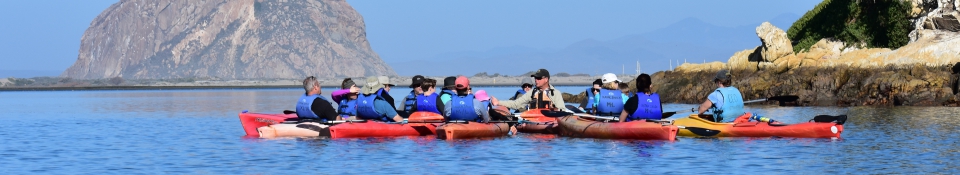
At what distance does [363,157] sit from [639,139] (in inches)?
247

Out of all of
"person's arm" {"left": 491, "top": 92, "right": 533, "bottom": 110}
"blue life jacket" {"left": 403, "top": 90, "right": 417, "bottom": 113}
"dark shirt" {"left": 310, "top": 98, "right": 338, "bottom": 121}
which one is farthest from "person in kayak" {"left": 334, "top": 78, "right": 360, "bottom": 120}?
"person's arm" {"left": 491, "top": 92, "right": 533, "bottom": 110}

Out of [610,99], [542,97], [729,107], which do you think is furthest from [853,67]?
[610,99]

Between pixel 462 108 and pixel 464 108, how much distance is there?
0.04 meters

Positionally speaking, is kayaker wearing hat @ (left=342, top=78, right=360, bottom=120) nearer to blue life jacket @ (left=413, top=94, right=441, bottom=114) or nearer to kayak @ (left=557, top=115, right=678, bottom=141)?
blue life jacket @ (left=413, top=94, right=441, bottom=114)

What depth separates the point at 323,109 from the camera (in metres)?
28.0

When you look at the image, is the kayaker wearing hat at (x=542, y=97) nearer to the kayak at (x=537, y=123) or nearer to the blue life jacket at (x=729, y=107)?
the kayak at (x=537, y=123)

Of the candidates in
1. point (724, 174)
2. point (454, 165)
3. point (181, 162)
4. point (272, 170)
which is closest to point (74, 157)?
point (181, 162)

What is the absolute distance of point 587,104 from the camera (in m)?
30.0

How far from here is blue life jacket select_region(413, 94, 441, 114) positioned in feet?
92.7

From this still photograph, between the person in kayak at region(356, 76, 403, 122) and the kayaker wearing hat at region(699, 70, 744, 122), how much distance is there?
269 inches

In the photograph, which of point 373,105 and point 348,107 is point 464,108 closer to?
point 373,105

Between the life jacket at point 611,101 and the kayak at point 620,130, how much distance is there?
1.30 ft

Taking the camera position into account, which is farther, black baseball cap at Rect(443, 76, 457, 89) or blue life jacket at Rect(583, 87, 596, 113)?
blue life jacket at Rect(583, 87, 596, 113)

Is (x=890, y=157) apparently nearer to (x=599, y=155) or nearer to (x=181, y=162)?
(x=599, y=155)
